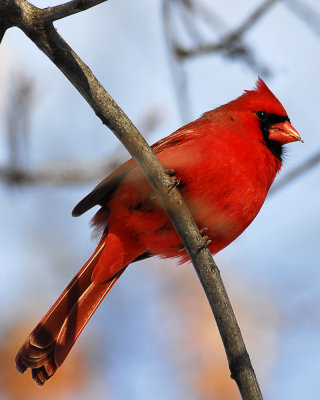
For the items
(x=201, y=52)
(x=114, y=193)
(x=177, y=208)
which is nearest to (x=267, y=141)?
(x=201, y=52)

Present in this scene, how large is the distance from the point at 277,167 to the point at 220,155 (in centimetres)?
43

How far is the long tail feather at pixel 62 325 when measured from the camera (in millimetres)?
2861

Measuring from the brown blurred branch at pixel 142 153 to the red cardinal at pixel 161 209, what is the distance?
0.53 metres

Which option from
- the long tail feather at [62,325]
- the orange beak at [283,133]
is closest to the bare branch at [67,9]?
the long tail feather at [62,325]

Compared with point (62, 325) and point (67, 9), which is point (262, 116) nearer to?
point (62, 325)

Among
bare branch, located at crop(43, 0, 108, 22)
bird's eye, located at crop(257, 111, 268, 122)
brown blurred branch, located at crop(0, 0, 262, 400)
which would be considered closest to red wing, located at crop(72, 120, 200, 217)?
bird's eye, located at crop(257, 111, 268, 122)

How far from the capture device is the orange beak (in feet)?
10.3

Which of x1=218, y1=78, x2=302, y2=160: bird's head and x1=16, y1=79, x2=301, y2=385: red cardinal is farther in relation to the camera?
x1=218, y1=78, x2=302, y2=160: bird's head

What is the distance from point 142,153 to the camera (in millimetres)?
2010

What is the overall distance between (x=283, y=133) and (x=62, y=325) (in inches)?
53.5

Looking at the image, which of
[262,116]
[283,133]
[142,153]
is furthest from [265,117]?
[142,153]

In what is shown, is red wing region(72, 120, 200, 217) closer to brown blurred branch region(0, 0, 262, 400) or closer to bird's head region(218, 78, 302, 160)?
bird's head region(218, 78, 302, 160)

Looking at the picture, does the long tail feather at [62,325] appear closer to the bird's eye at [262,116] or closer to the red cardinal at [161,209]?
the red cardinal at [161,209]

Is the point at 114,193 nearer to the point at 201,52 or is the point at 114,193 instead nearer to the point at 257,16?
the point at 201,52
